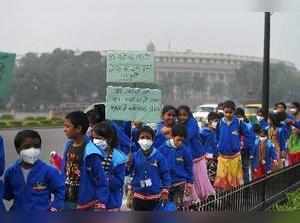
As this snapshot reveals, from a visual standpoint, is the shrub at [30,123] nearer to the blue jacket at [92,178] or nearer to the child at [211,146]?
the blue jacket at [92,178]

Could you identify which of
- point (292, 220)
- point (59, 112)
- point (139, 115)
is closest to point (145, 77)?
Result: point (139, 115)

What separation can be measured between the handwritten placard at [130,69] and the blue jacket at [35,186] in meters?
0.83

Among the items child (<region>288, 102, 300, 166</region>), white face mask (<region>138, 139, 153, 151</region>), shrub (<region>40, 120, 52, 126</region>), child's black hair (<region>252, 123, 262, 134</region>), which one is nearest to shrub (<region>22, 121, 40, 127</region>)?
shrub (<region>40, 120, 52, 126</region>)

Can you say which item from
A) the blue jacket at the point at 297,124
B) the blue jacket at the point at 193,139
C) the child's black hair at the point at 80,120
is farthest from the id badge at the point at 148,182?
the blue jacket at the point at 297,124

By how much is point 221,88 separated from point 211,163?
13.5ft

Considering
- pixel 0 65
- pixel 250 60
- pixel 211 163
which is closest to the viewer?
pixel 0 65

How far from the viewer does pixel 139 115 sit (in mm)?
4113

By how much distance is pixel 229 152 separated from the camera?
22.1 feet

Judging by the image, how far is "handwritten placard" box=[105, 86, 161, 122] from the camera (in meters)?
4.03

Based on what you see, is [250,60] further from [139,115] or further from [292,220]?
[292,220]

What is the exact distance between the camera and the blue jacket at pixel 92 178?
360 cm

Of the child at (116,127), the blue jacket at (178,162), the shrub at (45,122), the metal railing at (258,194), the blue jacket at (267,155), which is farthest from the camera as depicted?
the blue jacket at (267,155)

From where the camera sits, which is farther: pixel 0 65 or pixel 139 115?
pixel 139 115

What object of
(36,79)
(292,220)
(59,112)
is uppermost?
(36,79)
